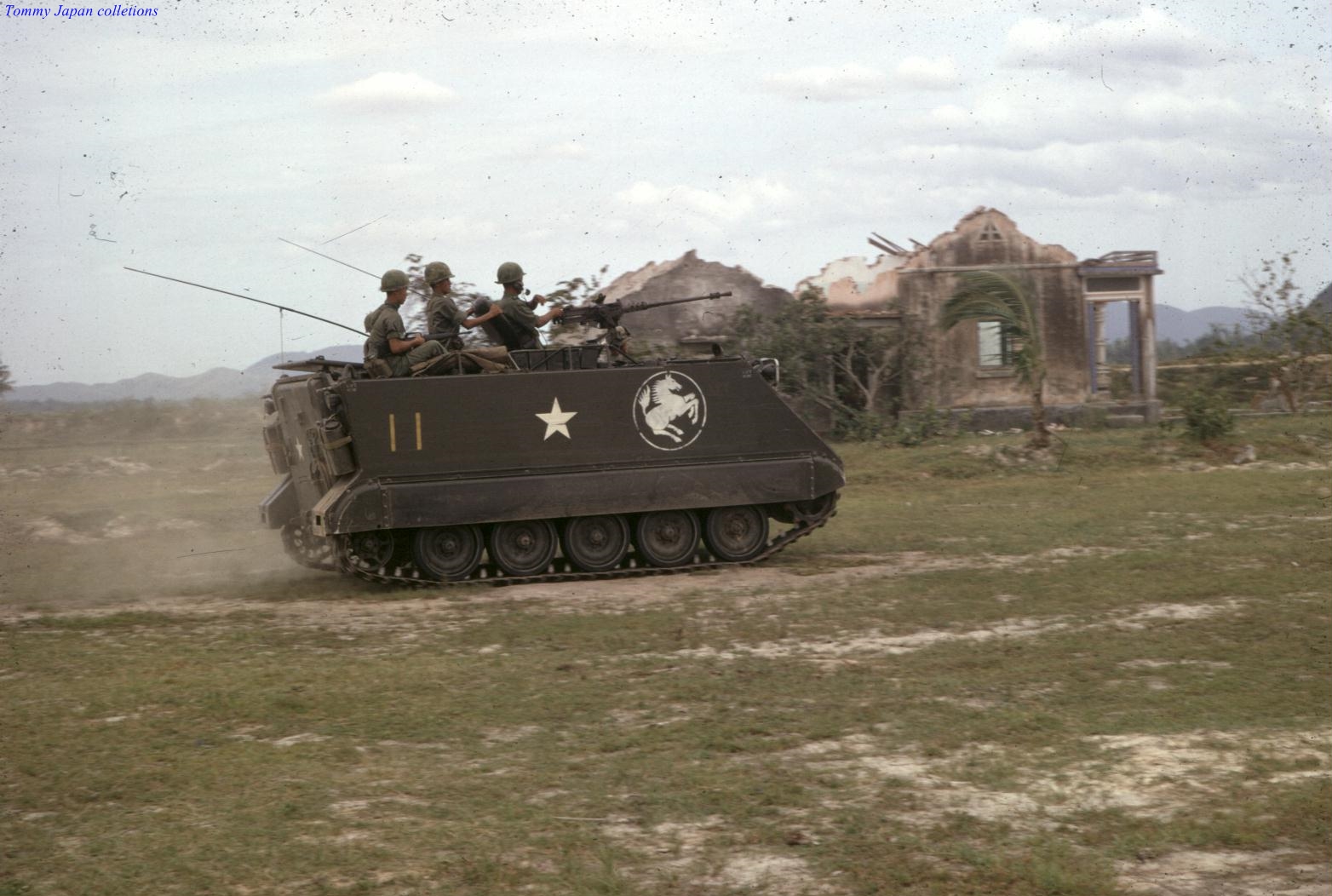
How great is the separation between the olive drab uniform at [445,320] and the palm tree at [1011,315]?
37.9ft

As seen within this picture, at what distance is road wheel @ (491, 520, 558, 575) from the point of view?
40.4 ft

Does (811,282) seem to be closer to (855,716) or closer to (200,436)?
(200,436)

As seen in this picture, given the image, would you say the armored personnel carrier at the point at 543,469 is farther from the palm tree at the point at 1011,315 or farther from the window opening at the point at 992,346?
the window opening at the point at 992,346

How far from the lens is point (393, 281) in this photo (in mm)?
12398

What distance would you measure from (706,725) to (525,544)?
526 cm

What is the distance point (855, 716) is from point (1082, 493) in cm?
1131

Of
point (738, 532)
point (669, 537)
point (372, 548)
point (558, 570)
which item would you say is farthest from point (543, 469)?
point (738, 532)

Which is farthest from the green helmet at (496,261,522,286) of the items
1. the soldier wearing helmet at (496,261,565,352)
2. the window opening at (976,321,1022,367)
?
the window opening at (976,321,1022,367)

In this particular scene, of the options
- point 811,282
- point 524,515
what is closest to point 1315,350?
point 811,282

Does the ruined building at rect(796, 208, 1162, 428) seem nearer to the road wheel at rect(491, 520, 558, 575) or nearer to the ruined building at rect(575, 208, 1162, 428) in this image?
the ruined building at rect(575, 208, 1162, 428)

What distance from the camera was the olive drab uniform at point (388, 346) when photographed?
12.3m

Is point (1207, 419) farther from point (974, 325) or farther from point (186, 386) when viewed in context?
point (186, 386)

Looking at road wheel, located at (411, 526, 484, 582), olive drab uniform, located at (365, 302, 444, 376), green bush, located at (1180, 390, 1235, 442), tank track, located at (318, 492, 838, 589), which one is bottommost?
tank track, located at (318, 492, 838, 589)

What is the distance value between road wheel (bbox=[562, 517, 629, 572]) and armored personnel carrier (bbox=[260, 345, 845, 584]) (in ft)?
0.04
